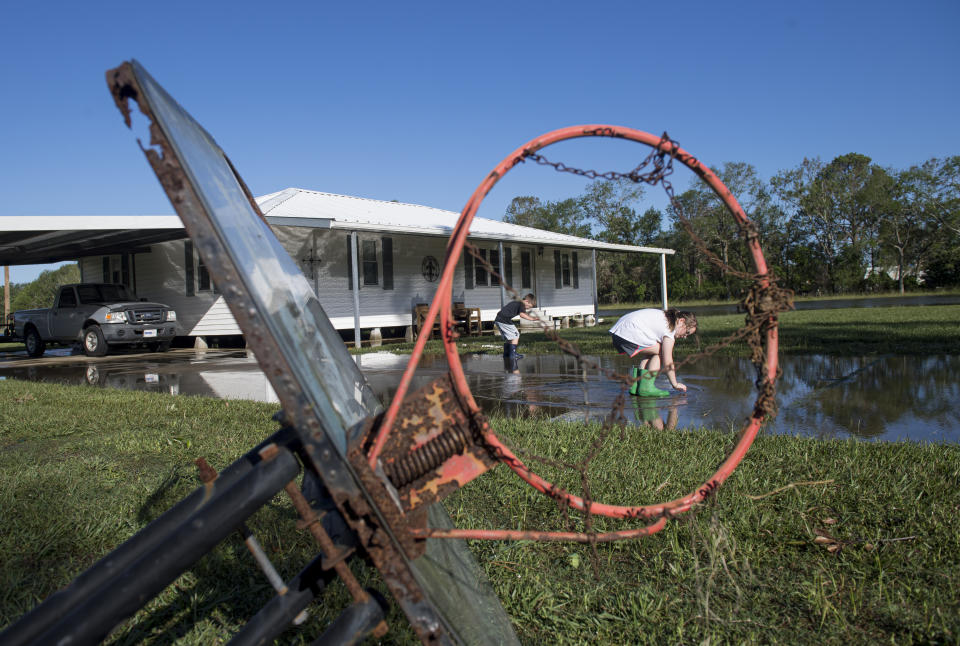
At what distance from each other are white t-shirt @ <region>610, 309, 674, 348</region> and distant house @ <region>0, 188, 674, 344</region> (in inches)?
373

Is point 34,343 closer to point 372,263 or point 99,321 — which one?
point 99,321

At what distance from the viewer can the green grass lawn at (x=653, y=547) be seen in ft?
7.68

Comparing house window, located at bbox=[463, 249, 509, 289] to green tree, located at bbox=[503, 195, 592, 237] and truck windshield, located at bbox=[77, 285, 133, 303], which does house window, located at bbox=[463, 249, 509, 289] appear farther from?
green tree, located at bbox=[503, 195, 592, 237]

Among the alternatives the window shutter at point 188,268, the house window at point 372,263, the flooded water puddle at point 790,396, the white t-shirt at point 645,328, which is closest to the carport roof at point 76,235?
the window shutter at point 188,268

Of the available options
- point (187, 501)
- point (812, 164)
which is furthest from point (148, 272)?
point (812, 164)

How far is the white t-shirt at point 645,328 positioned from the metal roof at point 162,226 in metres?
7.67

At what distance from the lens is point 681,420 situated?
583 cm

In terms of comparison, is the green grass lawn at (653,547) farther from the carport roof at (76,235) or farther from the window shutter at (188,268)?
the window shutter at (188,268)

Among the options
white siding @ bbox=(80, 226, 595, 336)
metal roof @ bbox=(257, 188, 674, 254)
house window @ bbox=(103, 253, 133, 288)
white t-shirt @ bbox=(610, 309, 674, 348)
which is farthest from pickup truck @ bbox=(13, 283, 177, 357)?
white t-shirt @ bbox=(610, 309, 674, 348)

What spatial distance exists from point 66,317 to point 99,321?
1242mm

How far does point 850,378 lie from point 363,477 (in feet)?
26.9

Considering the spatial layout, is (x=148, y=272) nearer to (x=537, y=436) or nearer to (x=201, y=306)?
(x=201, y=306)

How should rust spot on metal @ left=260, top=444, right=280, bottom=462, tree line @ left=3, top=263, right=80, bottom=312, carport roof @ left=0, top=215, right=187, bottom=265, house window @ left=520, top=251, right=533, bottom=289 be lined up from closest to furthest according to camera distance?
rust spot on metal @ left=260, top=444, right=280, bottom=462, carport roof @ left=0, top=215, right=187, bottom=265, house window @ left=520, top=251, right=533, bottom=289, tree line @ left=3, top=263, right=80, bottom=312

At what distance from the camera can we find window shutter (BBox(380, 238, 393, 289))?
1925 cm
